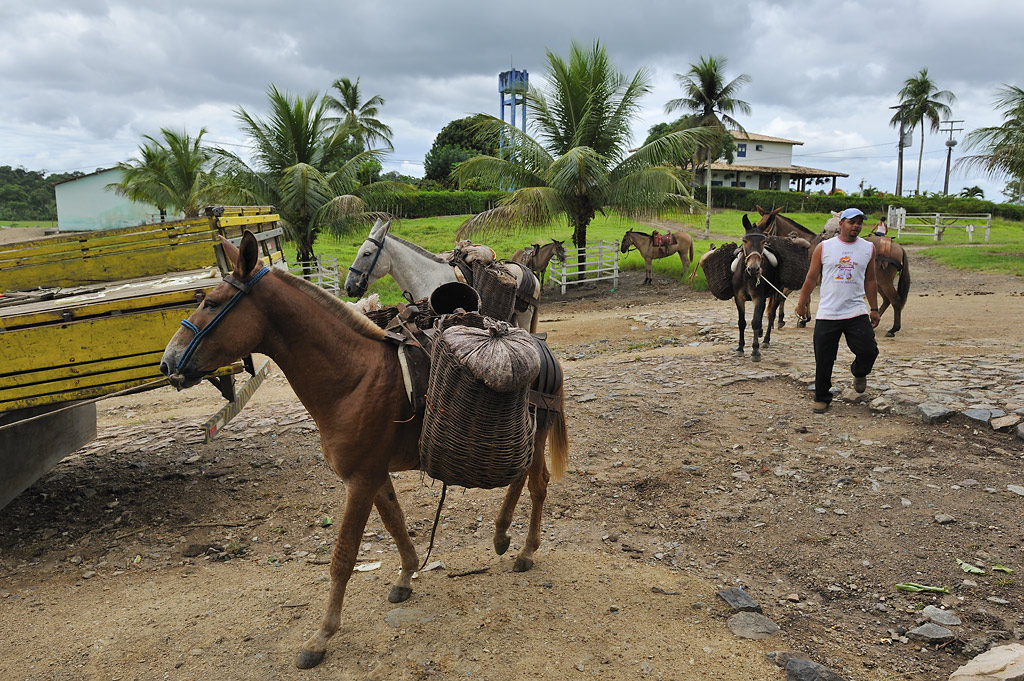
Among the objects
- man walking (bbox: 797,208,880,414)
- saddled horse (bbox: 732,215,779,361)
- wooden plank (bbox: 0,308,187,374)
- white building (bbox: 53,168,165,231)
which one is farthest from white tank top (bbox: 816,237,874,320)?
white building (bbox: 53,168,165,231)

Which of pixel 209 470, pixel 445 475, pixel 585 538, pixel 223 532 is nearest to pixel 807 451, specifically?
pixel 585 538

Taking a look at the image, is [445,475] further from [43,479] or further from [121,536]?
[43,479]

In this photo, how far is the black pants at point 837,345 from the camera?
6109mm

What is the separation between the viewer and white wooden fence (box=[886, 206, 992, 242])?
86.6ft

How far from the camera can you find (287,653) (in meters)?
3.33

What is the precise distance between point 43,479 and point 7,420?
62.8 inches

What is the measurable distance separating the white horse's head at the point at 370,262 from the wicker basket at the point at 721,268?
4821 mm

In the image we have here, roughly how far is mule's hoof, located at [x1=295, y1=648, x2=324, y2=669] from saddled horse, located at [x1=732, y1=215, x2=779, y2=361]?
6919mm

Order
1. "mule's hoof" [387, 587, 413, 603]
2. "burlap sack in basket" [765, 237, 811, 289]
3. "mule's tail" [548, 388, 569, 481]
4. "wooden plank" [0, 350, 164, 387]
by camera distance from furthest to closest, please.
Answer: "burlap sack in basket" [765, 237, 811, 289] < "wooden plank" [0, 350, 164, 387] < "mule's tail" [548, 388, 569, 481] < "mule's hoof" [387, 587, 413, 603]

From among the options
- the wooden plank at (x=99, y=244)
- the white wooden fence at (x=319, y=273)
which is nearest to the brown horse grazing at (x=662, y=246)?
the white wooden fence at (x=319, y=273)

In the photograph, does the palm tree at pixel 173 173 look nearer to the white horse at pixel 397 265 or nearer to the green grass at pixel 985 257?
the white horse at pixel 397 265

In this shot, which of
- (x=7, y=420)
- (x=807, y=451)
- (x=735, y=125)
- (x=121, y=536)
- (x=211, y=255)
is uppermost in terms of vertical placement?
(x=735, y=125)

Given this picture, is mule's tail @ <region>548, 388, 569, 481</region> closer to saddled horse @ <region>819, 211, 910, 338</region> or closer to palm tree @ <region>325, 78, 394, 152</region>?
saddled horse @ <region>819, 211, 910, 338</region>

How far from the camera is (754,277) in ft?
29.2
